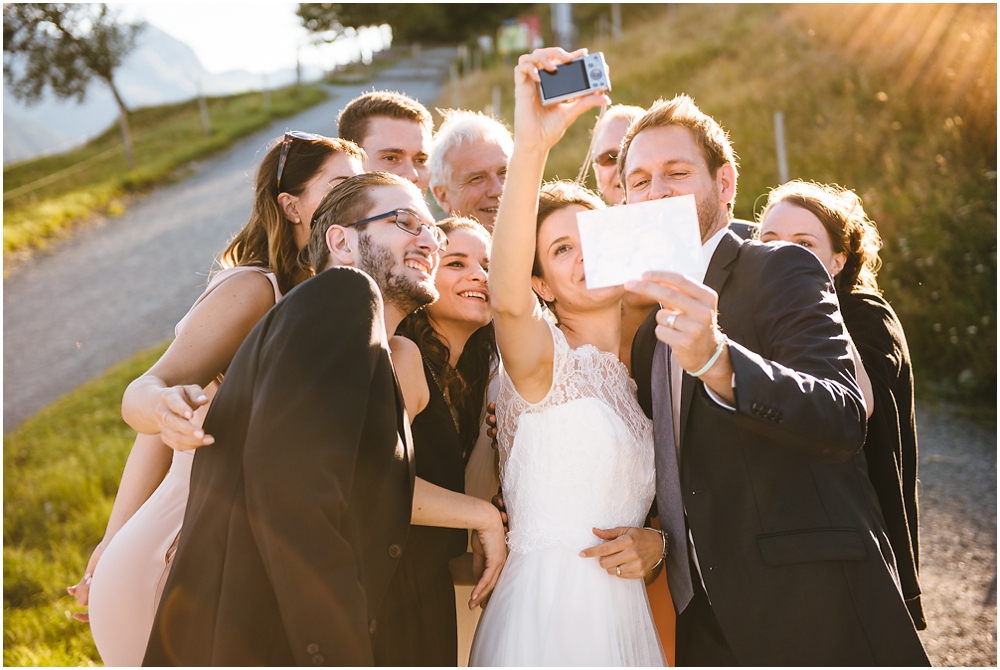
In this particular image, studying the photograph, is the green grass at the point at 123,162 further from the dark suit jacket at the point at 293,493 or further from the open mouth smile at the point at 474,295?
the dark suit jacket at the point at 293,493

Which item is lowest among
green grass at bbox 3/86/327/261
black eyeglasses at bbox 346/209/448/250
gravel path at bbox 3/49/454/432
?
gravel path at bbox 3/49/454/432

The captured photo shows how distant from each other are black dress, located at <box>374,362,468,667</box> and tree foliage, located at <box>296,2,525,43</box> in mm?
36279

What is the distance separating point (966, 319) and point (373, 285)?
8.71m

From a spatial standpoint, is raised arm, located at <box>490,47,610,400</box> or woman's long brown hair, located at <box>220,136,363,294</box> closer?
raised arm, located at <box>490,47,610,400</box>

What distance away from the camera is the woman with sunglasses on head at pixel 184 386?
2.25 meters

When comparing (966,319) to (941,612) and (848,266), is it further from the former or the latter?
(848,266)

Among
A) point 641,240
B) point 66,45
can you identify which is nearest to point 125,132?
point 66,45

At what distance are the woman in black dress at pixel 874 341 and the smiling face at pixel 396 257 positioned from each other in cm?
190

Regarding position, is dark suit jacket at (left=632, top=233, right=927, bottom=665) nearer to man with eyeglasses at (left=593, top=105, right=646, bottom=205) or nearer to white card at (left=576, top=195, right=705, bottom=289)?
white card at (left=576, top=195, right=705, bottom=289)

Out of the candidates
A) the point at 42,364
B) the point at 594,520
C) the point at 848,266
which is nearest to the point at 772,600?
the point at 594,520

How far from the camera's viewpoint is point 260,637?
1.90 meters

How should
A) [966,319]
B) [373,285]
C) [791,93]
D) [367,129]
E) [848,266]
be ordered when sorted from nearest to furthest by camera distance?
[373,285] < [848,266] < [367,129] < [966,319] < [791,93]

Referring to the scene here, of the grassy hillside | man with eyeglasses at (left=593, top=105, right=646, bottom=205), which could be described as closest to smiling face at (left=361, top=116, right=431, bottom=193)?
man with eyeglasses at (left=593, top=105, right=646, bottom=205)

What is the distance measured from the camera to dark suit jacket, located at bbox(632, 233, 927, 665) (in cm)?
226
